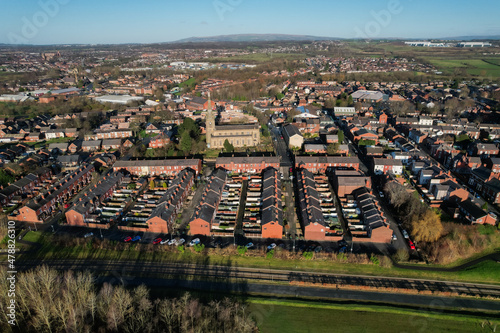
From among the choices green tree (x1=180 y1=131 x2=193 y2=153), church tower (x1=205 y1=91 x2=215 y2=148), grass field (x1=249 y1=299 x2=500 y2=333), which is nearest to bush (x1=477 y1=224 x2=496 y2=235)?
grass field (x1=249 y1=299 x2=500 y2=333)

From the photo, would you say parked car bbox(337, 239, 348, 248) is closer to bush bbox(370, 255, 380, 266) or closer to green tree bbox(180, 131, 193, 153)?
bush bbox(370, 255, 380, 266)

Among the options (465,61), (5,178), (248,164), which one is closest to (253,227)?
(248,164)

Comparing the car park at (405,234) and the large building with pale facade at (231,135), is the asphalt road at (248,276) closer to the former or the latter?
the car park at (405,234)

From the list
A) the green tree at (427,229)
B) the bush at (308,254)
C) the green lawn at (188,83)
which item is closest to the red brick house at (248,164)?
the bush at (308,254)

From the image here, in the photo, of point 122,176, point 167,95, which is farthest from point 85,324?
point 167,95

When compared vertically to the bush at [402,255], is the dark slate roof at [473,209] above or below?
above
